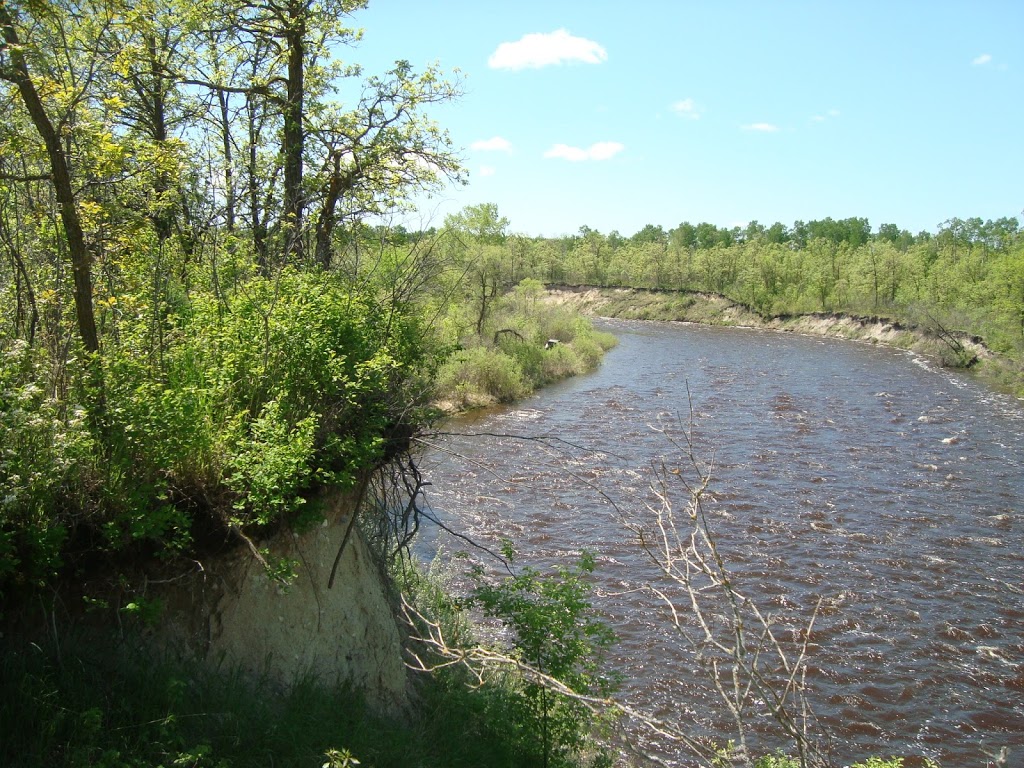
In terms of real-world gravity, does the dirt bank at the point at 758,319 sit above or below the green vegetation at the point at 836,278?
below

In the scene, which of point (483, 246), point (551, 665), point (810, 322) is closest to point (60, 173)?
point (551, 665)

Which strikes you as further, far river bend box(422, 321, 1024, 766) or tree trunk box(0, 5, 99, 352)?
far river bend box(422, 321, 1024, 766)

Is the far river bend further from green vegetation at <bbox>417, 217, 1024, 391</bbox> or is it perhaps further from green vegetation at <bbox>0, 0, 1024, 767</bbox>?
green vegetation at <bbox>417, 217, 1024, 391</bbox>

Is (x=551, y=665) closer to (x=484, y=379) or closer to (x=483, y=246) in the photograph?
(x=484, y=379)

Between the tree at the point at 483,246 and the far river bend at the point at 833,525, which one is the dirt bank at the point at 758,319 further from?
the tree at the point at 483,246

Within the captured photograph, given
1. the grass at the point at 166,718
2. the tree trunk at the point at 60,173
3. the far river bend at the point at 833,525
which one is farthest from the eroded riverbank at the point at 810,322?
the tree trunk at the point at 60,173

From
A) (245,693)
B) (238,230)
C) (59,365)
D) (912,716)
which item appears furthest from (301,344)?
(912,716)

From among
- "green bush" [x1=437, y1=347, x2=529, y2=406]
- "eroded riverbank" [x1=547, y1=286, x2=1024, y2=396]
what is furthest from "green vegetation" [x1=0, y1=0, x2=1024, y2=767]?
"eroded riverbank" [x1=547, y1=286, x2=1024, y2=396]

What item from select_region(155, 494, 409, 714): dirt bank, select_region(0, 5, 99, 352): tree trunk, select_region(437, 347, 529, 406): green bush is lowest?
select_region(437, 347, 529, 406): green bush

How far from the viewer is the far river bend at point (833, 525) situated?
11078 millimetres

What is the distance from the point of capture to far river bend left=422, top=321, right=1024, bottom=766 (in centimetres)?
1108

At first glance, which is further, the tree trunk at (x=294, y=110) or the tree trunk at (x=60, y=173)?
the tree trunk at (x=294, y=110)

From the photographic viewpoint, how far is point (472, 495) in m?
18.8

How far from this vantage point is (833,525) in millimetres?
17328
